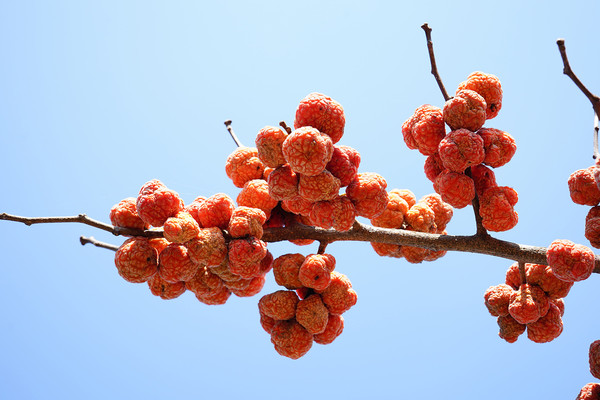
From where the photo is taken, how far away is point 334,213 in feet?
7.61

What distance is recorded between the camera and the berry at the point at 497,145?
2.43 metres

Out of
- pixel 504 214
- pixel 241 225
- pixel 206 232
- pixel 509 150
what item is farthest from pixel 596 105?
pixel 206 232

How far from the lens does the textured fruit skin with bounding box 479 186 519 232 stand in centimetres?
248

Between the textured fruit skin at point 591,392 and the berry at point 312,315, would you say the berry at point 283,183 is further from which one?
the textured fruit skin at point 591,392

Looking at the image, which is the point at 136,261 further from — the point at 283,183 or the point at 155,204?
the point at 283,183

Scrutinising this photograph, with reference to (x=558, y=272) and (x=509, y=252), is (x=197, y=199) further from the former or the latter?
(x=558, y=272)

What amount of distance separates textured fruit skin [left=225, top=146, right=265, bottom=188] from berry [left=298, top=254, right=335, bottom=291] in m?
0.58

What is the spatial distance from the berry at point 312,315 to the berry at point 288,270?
0.11 meters

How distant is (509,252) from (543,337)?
607mm

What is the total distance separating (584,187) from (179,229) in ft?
6.29

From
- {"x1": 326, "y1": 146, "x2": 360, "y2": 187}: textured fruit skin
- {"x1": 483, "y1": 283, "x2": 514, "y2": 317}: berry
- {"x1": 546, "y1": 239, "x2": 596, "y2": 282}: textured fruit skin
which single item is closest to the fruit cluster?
{"x1": 546, "y1": 239, "x2": 596, "y2": 282}: textured fruit skin

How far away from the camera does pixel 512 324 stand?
2.88 metres

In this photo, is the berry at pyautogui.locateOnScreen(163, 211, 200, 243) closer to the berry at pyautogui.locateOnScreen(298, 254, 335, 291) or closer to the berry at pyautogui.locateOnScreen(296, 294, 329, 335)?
the berry at pyautogui.locateOnScreen(298, 254, 335, 291)

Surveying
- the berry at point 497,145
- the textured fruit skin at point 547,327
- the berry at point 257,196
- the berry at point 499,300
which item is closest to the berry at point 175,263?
the berry at point 257,196
